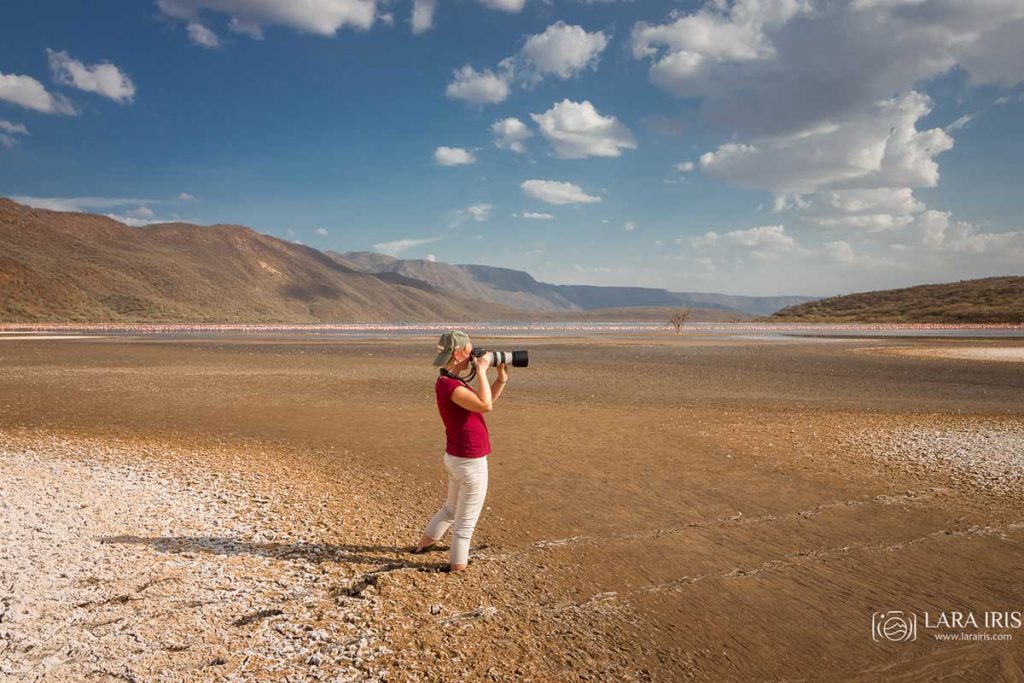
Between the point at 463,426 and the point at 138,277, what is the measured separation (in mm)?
146038

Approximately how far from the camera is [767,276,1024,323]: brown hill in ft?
307

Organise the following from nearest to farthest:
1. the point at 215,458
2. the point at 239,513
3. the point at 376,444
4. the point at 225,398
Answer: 1. the point at 239,513
2. the point at 215,458
3. the point at 376,444
4. the point at 225,398

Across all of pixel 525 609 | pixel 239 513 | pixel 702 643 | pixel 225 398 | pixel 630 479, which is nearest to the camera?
pixel 702 643

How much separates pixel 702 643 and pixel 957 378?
2327 cm

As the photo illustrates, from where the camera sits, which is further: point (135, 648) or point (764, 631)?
point (764, 631)

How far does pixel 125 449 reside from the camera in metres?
10.4

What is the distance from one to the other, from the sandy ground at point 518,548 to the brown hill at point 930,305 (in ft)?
327

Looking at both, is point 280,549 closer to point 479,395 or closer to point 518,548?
point 518,548

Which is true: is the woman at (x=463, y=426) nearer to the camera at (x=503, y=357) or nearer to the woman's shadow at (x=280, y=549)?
the camera at (x=503, y=357)

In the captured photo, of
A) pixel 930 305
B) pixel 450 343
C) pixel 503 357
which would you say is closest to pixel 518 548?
pixel 503 357

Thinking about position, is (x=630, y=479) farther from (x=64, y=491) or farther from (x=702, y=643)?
(x=64, y=491)

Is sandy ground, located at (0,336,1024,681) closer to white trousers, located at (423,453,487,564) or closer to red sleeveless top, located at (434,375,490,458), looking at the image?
white trousers, located at (423,453,487,564)

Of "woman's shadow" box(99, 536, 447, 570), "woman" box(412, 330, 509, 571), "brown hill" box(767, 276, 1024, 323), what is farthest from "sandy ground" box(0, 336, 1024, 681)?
"brown hill" box(767, 276, 1024, 323)

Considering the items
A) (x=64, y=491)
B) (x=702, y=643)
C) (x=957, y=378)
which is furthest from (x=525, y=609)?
(x=957, y=378)
